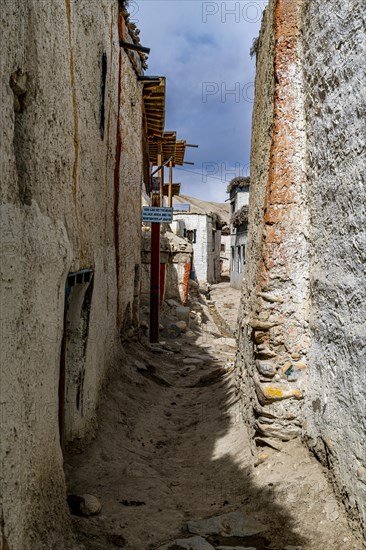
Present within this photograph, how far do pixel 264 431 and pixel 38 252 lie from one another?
9.02 ft

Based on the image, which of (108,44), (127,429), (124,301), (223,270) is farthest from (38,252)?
(223,270)

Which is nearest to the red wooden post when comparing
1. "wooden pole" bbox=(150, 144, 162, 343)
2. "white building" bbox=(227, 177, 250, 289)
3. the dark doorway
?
"wooden pole" bbox=(150, 144, 162, 343)

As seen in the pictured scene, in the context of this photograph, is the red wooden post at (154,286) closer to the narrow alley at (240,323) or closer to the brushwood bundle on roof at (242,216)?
the narrow alley at (240,323)

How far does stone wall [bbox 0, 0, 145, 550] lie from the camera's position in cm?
243

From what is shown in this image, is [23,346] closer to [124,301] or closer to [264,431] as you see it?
[264,431]

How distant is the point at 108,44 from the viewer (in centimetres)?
621

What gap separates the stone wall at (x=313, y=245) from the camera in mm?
3322

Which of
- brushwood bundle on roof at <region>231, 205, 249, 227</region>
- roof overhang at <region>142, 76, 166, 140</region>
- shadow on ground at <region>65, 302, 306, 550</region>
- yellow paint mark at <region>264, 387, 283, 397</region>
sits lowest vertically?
shadow on ground at <region>65, 302, 306, 550</region>

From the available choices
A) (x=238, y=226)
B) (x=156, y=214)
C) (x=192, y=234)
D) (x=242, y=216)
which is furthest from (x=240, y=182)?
(x=156, y=214)

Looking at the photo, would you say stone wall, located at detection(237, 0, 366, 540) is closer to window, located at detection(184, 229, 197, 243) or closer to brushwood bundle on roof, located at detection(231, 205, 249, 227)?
brushwood bundle on roof, located at detection(231, 205, 249, 227)

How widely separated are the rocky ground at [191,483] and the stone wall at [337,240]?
0.30 metres

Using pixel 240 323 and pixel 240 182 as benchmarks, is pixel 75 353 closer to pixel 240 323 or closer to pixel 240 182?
pixel 240 323

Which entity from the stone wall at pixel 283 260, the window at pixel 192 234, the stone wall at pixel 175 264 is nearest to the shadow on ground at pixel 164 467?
the stone wall at pixel 283 260

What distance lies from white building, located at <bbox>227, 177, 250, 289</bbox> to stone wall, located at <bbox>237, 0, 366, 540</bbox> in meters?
19.3
